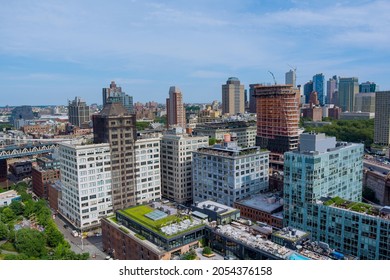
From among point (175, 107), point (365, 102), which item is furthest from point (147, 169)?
point (365, 102)

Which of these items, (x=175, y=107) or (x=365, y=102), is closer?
(x=175, y=107)

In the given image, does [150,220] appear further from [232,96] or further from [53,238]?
[232,96]

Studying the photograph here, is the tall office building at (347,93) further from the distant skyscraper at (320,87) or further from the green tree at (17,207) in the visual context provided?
the green tree at (17,207)

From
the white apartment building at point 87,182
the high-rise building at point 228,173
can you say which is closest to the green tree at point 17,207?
the white apartment building at point 87,182

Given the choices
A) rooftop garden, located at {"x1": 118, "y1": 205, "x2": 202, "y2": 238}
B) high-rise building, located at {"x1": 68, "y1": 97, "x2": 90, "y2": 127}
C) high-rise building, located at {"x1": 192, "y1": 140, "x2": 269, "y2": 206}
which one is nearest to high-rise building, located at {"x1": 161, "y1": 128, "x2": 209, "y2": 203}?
high-rise building, located at {"x1": 192, "y1": 140, "x2": 269, "y2": 206}

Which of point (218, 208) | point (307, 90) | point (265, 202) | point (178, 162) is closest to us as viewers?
point (218, 208)

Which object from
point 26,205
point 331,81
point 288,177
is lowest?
point 26,205
